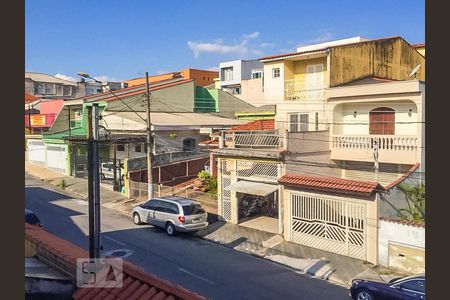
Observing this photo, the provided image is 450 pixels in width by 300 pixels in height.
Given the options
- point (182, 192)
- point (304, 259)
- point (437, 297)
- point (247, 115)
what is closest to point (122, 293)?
point (437, 297)

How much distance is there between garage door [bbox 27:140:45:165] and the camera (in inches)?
1745

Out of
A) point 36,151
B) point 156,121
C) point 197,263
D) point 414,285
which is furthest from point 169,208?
point 36,151

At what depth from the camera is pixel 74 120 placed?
4509 cm

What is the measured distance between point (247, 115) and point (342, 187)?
23538 millimetres

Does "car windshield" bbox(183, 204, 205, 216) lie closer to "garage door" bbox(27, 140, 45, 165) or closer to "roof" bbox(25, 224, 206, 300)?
"roof" bbox(25, 224, 206, 300)

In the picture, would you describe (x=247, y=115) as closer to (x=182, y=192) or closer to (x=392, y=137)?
(x=182, y=192)

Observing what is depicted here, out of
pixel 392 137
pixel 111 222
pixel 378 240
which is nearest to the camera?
pixel 378 240

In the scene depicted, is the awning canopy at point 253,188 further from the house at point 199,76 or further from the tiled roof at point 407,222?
the house at point 199,76

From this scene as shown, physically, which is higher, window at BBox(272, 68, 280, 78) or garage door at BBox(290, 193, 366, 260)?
window at BBox(272, 68, 280, 78)

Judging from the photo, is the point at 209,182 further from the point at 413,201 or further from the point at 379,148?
the point at 413,201

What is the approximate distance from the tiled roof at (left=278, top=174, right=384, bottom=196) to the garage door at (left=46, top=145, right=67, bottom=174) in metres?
26.1

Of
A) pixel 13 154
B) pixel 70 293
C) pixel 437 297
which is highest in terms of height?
pixel 13 154

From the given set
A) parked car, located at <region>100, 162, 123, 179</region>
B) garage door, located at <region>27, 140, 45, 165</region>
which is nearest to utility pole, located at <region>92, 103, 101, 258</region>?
parked car, located at <region>100, 162, 123, 179</region>

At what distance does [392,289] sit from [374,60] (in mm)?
16893
